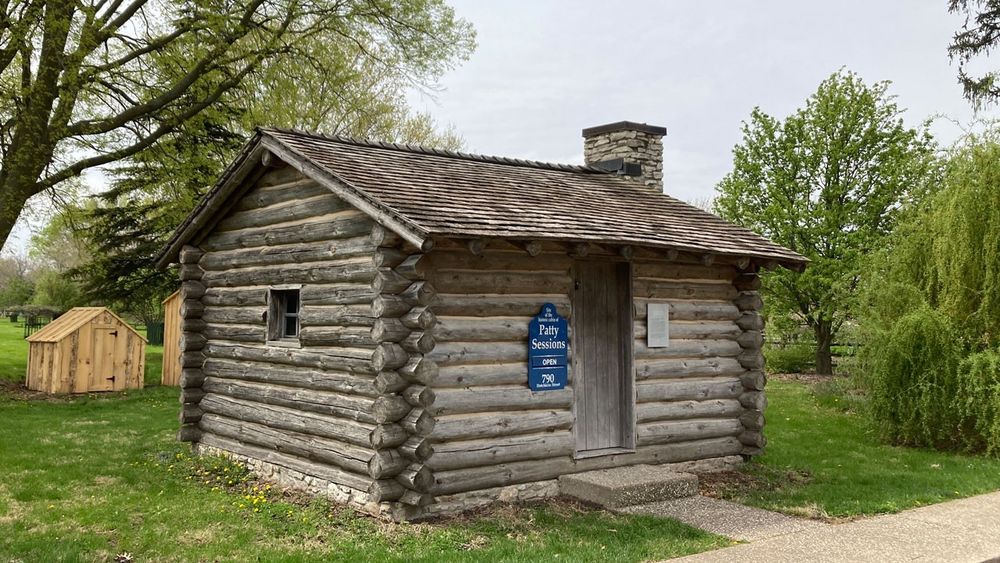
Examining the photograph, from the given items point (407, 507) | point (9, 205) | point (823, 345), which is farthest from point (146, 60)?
point (823, 345)

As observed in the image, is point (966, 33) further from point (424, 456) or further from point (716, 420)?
point (424, 456)

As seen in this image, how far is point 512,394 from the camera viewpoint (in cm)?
873

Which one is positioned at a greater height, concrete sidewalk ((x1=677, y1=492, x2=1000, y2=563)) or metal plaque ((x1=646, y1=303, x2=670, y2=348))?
metal plaque ((x1=646, y1=303, x2=670, y2=348))

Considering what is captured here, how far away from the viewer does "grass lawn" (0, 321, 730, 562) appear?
6883 millimetres

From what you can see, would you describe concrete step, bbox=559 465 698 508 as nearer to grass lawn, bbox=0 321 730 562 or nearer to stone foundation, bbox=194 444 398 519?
grass lawn, bbox=0 321 730 562

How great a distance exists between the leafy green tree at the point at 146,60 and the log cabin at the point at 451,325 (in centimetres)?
731

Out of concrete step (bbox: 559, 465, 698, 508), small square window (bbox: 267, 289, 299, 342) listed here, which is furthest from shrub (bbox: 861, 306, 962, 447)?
small square window (bbox: 267, 289, 299, 342)

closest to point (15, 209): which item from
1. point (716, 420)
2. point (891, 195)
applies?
point (716, 420)

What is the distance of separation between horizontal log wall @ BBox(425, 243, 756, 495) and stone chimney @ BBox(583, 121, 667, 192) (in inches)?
110

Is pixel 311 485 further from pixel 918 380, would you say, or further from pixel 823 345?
pixel 823 345

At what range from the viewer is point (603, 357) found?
10.0 metres

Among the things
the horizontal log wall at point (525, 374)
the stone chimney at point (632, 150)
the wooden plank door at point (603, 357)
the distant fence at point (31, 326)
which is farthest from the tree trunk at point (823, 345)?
the distant fence at point (31, 326)

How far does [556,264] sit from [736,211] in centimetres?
1638

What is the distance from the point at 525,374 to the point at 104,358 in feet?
43.1
